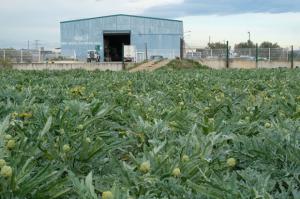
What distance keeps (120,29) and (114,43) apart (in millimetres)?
2682

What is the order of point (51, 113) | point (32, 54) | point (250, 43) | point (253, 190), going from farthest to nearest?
point (250, 43) < point (32, 54) < point (51, 113) < point (253, 190)

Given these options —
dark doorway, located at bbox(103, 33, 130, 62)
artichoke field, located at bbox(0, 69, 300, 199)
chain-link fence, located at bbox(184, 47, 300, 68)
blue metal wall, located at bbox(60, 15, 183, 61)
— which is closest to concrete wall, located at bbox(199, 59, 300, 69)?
chain-link fence, located at bbox(184, 47, 300, 68)

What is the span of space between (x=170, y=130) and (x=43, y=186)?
48.7 inches

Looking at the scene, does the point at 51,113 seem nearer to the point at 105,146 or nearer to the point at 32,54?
the point at 105,146

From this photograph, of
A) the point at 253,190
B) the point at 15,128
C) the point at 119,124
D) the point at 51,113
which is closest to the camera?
the point at 253,190

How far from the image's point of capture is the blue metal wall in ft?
192

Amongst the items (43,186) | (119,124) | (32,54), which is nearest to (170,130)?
(119,124)

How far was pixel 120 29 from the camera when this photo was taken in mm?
59719

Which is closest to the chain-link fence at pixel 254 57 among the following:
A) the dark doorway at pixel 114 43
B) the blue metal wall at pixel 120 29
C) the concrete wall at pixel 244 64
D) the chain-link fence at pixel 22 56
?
the concrete wall at pixel 244 64

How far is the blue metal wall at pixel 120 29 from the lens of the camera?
58.4 meters

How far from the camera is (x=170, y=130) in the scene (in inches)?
116

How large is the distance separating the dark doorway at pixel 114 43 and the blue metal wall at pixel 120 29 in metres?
0.98

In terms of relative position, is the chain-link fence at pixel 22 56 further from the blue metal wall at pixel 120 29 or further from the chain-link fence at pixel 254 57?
the chain-link fence at pixel 254 57

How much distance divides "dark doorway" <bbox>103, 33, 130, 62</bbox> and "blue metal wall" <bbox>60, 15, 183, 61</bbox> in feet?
3.20
